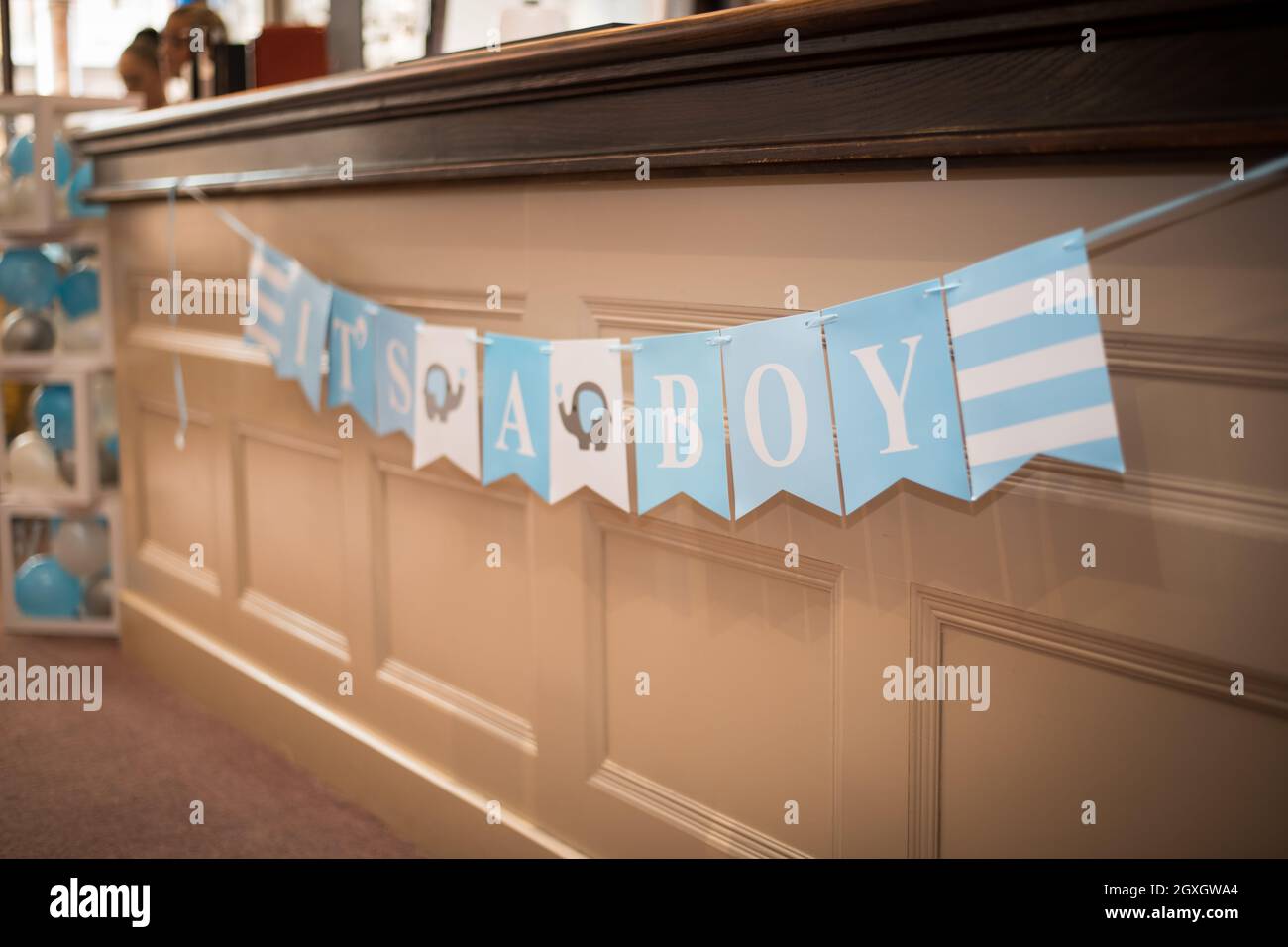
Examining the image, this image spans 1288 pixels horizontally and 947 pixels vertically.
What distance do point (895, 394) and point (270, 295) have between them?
4.06 feet

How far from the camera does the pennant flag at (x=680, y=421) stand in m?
1.20

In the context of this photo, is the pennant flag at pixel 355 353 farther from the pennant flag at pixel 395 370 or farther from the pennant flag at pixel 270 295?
the pennant flag at pixel 270 295

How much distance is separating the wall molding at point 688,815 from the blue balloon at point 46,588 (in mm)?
1829

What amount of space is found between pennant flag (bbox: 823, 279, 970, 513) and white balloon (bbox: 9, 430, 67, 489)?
7.46 ft

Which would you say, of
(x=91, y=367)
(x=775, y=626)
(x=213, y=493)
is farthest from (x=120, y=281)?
(x=775, y=626)

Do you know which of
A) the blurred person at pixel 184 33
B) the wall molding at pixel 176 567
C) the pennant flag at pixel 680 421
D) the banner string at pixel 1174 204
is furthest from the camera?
the blurred person at pixel 184 33

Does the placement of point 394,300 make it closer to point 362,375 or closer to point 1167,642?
point 362,375

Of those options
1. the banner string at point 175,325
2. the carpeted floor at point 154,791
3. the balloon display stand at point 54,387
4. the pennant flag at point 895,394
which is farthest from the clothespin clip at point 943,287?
the balloon display stand at point 54,387

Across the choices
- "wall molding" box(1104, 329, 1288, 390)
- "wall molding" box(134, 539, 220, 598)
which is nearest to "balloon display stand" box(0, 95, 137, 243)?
"wall molding" box(134, 539, 220, 598)

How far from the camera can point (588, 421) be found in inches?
52.7

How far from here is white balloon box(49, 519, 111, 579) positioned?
2.71 metres

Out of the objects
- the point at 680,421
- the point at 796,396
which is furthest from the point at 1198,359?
the point at 680,421

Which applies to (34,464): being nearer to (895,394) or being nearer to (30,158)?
(30,158)

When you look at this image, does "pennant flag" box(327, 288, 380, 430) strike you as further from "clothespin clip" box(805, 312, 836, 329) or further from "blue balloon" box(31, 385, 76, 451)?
"blue balloon" box(31, 385, 76, 451)
